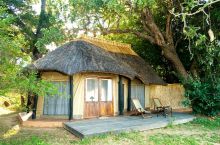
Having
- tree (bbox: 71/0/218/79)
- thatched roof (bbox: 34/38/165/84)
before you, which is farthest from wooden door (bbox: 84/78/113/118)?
tree (bbox: 71/0/218/79)

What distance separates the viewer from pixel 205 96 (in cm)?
1474

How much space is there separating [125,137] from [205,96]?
6692 mm

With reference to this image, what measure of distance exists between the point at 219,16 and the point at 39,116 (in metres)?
11.4

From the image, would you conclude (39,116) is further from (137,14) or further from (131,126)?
(137,14)

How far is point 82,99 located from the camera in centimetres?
1402

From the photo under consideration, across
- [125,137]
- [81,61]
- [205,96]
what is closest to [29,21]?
[81,61]

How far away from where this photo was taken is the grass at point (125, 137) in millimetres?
9391

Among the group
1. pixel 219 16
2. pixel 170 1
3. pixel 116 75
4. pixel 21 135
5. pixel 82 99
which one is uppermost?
pixel 170 1

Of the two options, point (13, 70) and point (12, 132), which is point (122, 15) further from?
point (13, 70)

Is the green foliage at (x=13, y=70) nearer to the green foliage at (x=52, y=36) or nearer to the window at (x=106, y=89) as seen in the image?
the window at (x=106, y=89)

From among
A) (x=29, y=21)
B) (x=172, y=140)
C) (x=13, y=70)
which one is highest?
(x=29, y=21)

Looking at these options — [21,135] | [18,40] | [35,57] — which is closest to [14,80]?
[18,40]

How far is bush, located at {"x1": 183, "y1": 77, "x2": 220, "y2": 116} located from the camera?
14641 millimetres

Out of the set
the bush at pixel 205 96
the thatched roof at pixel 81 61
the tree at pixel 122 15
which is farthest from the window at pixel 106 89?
the bush at pixel 205 96
